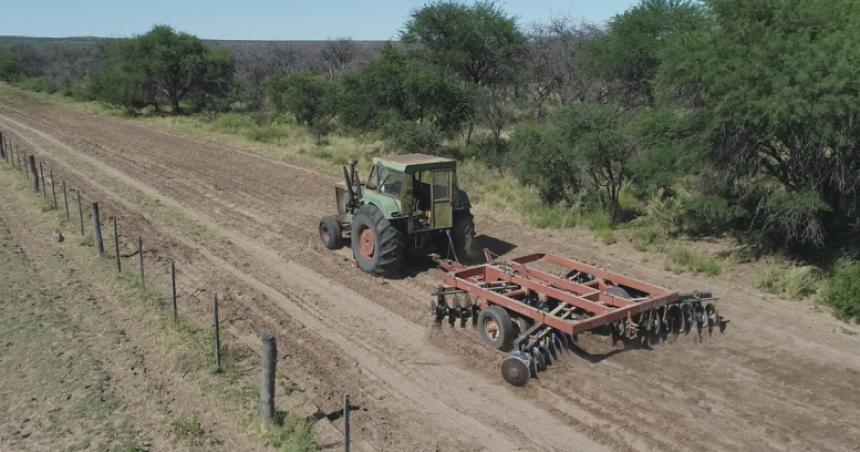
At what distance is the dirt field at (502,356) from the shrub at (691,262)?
23cm

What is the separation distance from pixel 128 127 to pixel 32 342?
2858cm

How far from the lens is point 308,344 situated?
9.33 m

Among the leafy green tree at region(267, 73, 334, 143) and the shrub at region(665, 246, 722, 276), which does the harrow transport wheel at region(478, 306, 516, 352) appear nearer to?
the shrub at region(665, 246, 722, 276)

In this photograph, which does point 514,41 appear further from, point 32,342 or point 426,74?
point 32,342

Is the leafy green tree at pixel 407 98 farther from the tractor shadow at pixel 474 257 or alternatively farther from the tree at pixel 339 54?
the tree at pixel 339 54

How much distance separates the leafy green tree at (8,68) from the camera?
2751 inches

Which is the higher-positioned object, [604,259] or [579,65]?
[579,65]

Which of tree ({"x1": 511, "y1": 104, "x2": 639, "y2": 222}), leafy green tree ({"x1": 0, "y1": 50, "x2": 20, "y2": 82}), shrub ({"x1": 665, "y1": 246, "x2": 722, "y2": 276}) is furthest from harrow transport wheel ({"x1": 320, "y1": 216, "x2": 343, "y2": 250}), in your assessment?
leafy green tree ({"x1": 0, "y1": 50, "x2": 20, "y2": 82})

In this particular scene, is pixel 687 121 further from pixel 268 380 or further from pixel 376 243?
pixel 268 380

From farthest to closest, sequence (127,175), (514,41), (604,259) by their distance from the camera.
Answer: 1. (514,41)
2. (127,175)
3. (604,259)

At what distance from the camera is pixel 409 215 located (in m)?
11.3

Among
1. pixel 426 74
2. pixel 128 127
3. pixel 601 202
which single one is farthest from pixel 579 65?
pixel 128 127

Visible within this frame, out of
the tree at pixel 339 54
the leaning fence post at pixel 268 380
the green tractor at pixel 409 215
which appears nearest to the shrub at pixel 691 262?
the green tractor at pixel 409 215

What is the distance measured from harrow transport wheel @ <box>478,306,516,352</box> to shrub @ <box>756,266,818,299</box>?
487 cm
